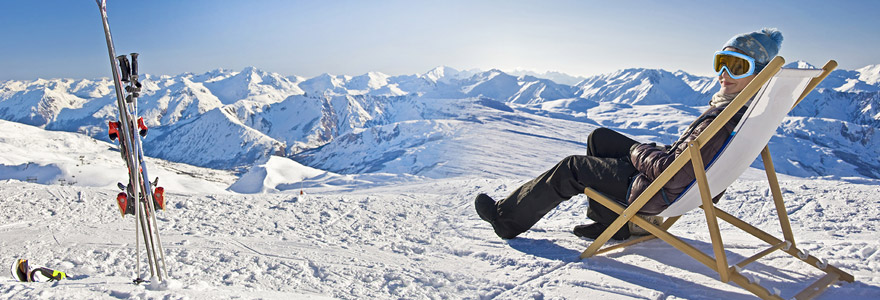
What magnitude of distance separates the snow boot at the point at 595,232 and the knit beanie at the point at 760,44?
2.15 meters

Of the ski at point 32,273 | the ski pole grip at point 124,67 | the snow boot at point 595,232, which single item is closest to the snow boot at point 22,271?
the ski at point 32,273

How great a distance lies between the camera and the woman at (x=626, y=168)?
10.9ft

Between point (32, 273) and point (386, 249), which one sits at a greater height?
point (32, 273)

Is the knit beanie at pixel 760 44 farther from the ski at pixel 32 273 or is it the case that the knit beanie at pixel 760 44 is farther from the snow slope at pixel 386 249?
the ski at pixel 32 273

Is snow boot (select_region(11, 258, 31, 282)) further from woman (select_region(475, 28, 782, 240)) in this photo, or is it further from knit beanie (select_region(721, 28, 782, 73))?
knit beanie (select_region(721, 28, 782, 73))

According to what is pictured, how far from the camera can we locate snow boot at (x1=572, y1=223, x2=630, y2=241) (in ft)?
15.8

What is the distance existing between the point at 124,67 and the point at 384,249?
3340 millimetres

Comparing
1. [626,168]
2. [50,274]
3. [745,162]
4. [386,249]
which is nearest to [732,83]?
[745,162]

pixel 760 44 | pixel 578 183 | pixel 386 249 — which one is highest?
pixel 760 44

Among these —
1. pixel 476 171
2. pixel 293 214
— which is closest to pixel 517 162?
pixel 476 171

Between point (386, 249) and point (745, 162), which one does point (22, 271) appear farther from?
point (745, 162)

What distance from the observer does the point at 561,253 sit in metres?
4.52

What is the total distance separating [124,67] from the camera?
3.23m

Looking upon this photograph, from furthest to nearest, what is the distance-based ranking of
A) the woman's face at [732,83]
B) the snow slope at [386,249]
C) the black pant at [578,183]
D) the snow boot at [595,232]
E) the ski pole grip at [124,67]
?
the snow boot at [595,232] → the black pant at [578,183] → the snow slope at [386,249] → the woman's face at [732,83] → the ski pole grip at [124,67]
